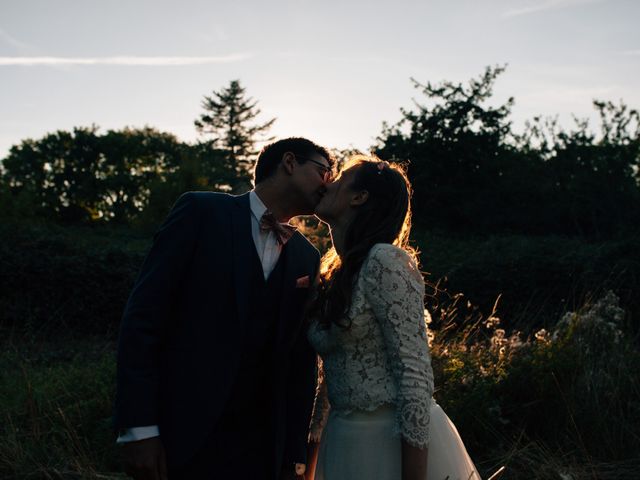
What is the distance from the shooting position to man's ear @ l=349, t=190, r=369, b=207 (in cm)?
284

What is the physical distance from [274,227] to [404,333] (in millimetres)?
873

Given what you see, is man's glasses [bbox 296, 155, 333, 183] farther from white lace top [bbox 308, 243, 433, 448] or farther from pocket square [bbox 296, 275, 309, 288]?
white lace top [bbox 308, 243, 433, 448]

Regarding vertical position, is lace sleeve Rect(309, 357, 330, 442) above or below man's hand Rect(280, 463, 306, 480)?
above

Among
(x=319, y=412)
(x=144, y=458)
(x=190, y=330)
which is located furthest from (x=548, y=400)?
(x=144, y=458)

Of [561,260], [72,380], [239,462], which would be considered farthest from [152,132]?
[239,462]

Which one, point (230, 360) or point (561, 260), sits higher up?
point (230, 360)

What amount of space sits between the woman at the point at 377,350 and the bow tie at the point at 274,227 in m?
0.26

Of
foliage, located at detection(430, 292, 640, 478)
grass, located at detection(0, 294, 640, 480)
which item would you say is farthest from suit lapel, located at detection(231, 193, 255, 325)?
foliage, located at detection(430, 292, 640, 478)

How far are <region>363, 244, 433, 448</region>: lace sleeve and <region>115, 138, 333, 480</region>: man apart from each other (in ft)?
1.85

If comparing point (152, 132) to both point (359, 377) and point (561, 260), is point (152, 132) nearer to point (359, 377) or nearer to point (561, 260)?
point (561, 260)

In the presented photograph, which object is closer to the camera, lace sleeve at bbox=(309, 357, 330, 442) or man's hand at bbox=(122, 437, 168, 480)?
man's hand at bbox=(122, 437, 168, 480)

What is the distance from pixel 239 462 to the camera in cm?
279

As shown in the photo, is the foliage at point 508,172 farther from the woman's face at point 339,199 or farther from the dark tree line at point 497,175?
the woman's face at point 339,199

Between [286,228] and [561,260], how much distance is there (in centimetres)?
955
